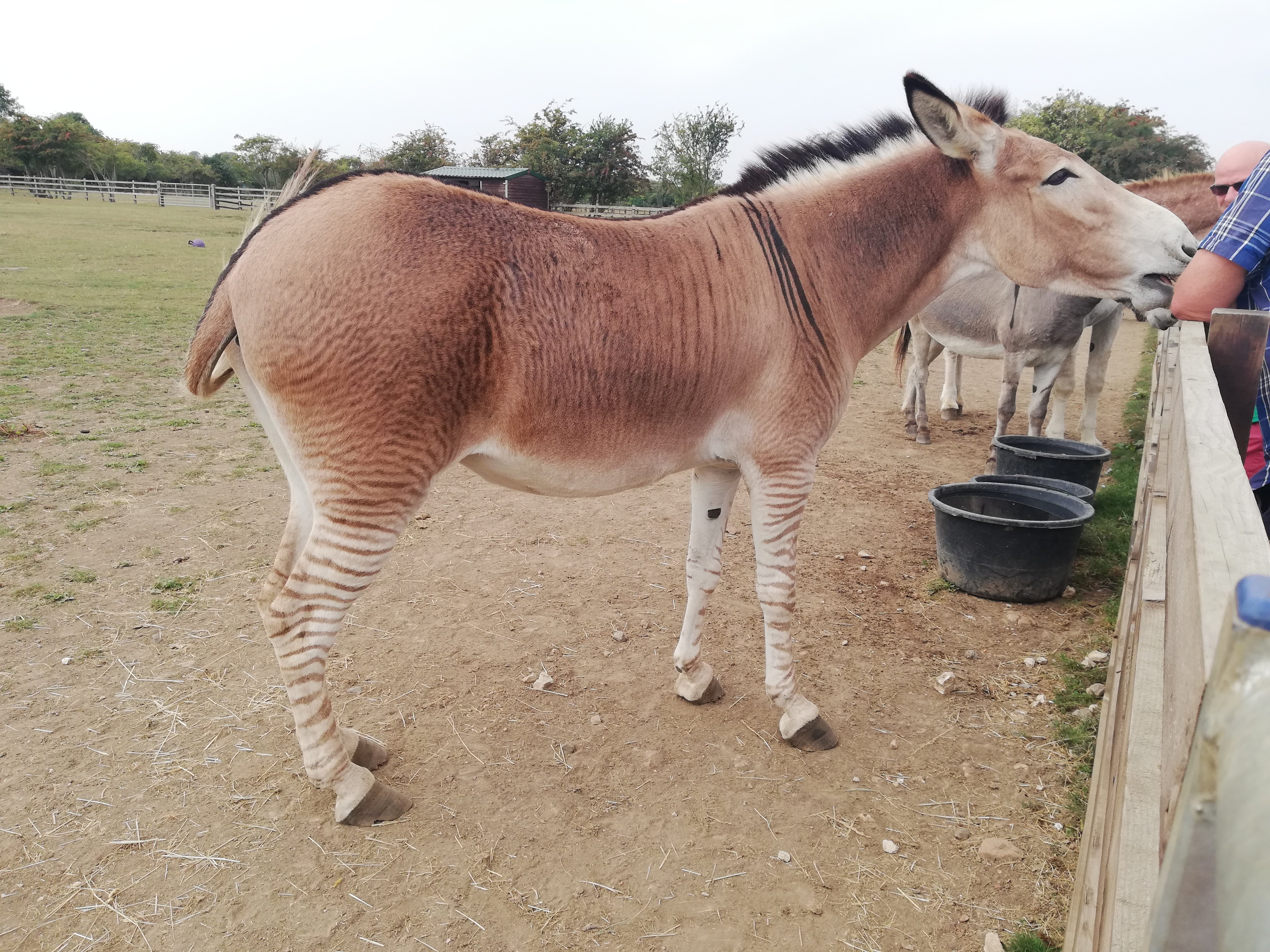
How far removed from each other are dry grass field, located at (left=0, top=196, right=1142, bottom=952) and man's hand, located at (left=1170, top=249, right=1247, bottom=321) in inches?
80.3

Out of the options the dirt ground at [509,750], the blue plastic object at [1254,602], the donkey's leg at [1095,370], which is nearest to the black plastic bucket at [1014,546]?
the dirt ground at [509,750]

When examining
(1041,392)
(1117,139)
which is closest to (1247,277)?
(1041,392)

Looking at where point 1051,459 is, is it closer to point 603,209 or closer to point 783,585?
point 783,585

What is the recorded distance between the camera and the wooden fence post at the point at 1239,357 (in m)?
2.57

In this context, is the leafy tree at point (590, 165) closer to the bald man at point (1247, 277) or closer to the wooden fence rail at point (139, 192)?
the wooden fence rail at point (139, 192)

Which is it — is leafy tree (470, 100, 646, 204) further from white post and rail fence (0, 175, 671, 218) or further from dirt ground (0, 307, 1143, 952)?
dirt ground (0, 307, 1143, 952)

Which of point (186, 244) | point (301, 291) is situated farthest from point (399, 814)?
point (186, 244)

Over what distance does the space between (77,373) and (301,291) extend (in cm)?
825

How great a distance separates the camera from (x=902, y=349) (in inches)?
360

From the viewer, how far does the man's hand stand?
8.50 feet

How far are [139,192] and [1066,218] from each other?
6067cm

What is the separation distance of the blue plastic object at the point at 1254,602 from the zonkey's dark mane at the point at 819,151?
10.1 feet

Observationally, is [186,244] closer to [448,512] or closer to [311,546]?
[448,512]

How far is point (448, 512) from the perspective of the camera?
19.9 feet
